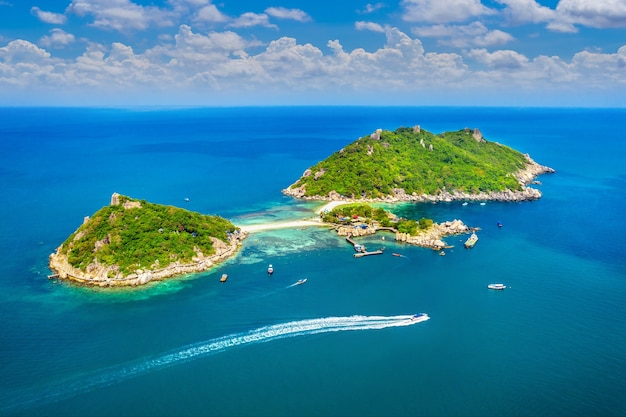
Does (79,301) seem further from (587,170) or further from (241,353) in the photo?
(587,170)

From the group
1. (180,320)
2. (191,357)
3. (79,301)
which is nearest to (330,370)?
(191,357)

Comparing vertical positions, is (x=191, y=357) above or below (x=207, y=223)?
below

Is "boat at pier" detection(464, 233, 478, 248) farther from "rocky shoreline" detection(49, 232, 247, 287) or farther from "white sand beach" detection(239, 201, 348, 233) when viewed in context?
"rocky shoreline" detection(49, 232, 247, 287)

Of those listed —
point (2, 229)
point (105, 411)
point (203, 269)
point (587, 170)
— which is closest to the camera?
point (105, 411)

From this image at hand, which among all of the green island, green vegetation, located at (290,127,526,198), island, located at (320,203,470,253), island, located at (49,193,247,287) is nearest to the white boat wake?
island, located at (49,193,247,287)

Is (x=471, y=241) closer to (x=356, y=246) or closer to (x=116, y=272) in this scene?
(x=356, y=246)

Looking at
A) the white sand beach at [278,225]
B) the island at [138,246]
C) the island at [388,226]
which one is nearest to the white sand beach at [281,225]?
the white sand beach at [278,225]
